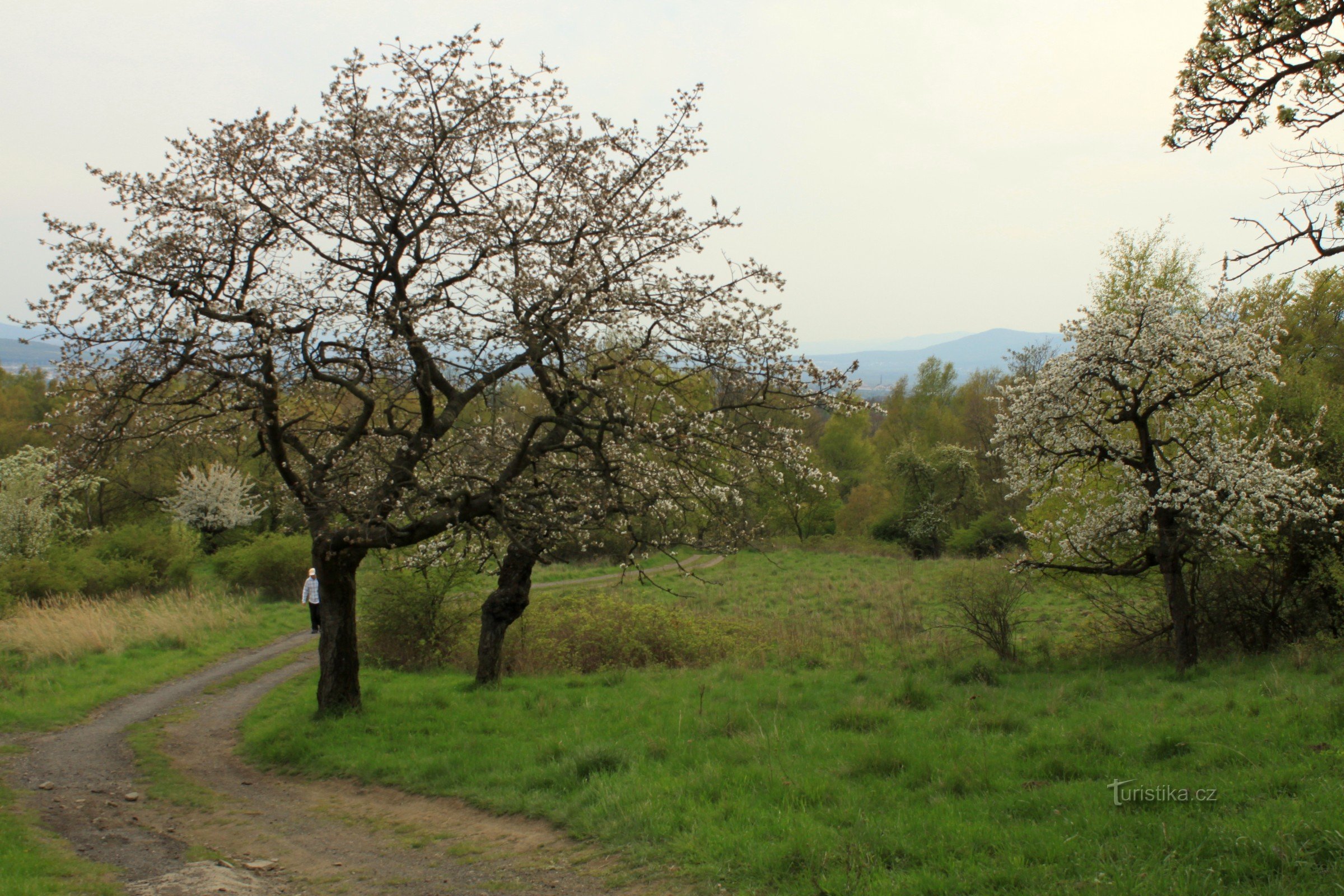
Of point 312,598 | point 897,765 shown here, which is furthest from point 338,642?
point 312,598

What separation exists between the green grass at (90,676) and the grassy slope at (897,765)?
299 cm

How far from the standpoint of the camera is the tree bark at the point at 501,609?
13555 mm

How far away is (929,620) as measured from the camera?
21.3 metres

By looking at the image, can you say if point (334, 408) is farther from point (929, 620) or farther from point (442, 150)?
point (929, 620)

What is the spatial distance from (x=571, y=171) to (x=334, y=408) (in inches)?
191

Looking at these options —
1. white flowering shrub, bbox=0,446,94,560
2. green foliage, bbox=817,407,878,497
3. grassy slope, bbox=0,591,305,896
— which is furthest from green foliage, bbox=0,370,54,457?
green foliage, bbox=817,407,878,497

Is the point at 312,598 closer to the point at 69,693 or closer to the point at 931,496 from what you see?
the point at 69,693

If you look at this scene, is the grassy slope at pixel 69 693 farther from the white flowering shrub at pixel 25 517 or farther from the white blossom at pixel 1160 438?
the white blossom at pixel 1160 438

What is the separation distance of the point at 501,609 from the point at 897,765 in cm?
773

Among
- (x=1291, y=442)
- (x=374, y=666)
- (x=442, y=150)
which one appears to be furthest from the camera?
(x=374, y=666)

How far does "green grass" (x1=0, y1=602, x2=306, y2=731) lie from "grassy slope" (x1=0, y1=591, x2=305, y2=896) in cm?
2

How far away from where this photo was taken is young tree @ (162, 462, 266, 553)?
3606 cm

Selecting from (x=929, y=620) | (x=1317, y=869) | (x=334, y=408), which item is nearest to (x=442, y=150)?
(x=334, y=408)

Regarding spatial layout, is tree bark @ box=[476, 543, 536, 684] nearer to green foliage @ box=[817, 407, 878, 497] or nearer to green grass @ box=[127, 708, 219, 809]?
green grass @ box=[127, 708, 219, 809]
